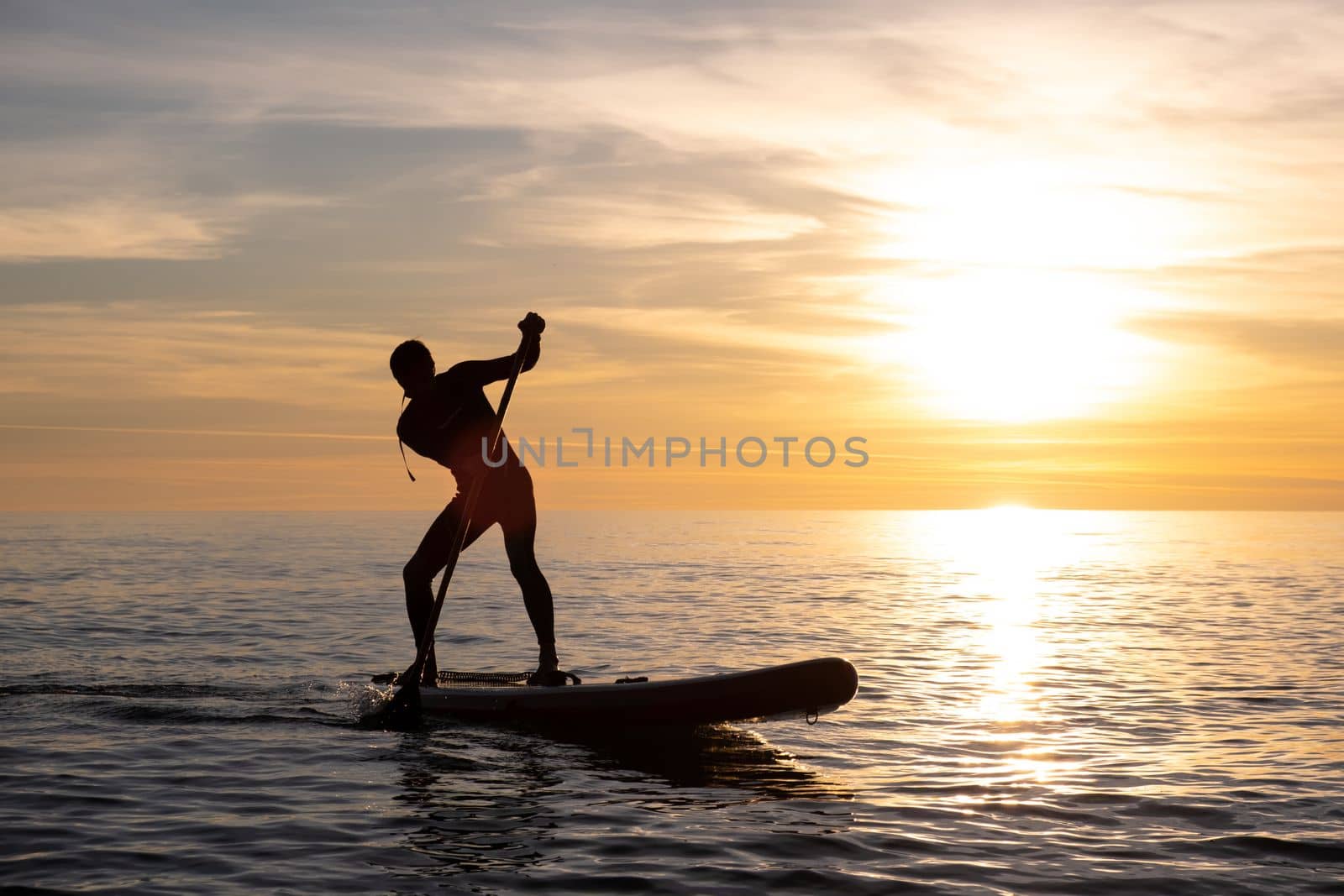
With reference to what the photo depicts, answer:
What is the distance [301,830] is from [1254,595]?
27.1 metres

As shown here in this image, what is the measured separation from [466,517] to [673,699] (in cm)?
230

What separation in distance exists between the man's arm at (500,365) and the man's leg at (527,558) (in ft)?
2.71

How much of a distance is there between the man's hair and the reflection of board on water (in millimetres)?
2838

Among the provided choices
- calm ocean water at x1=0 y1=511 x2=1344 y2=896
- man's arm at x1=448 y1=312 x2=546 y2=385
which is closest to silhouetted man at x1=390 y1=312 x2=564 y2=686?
man's arm at x1=448 y1=312 x2=546 y2=385

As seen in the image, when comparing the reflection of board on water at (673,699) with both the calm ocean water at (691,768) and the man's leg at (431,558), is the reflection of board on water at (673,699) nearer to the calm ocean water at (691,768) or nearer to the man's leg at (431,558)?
the calm ocean water at (691,768)

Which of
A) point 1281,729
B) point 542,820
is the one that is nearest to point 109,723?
point 542,820

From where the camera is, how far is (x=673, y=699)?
9.40m

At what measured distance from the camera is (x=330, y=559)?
4409 cm

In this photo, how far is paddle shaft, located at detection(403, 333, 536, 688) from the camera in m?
9.93

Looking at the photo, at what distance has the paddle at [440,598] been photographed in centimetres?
995

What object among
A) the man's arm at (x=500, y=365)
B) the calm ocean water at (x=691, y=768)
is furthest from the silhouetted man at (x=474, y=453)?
the calm ocean water at (x=691, y=768)

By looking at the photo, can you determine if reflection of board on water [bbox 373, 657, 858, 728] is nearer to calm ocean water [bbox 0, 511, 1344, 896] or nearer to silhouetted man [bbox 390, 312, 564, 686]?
calm ocean water [bbox 0, 511, 1344, 896]

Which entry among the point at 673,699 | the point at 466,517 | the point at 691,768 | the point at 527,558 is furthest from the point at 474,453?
the point at 691,768

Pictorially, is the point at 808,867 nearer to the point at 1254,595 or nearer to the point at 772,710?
the point at 772,710
